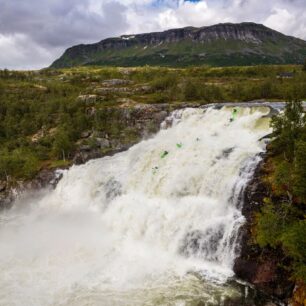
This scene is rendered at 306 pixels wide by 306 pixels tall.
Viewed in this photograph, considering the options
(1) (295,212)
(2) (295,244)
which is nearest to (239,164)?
(1) (295,212)

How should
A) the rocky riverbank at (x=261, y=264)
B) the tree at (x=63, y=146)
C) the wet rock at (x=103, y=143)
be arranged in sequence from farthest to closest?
the wet rock at (x=103, y=143)
the tree at (x=63, y=146)
the rocky riverbank at (x=261, y=264)

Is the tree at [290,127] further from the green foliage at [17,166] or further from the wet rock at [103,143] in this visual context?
the green foliage at [17,166]

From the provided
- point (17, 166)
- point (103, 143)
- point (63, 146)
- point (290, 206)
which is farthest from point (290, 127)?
point (17, 166)

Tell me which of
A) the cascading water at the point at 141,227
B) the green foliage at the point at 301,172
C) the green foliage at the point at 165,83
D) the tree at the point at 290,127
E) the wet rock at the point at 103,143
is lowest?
the cascading water at the point at 141,227

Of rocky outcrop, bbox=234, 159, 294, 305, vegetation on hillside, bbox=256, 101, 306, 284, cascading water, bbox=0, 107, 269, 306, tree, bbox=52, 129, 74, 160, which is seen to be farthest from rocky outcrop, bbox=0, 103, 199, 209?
vegetation on hillside, bbox=256, 101, 306, 284

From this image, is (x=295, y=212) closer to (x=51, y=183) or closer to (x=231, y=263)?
(x=231, y=263)

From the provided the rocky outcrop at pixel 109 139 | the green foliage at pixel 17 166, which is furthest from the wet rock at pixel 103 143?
the green foliage at pixel 17 166

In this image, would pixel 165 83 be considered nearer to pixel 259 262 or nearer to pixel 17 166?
pixel 17 166
